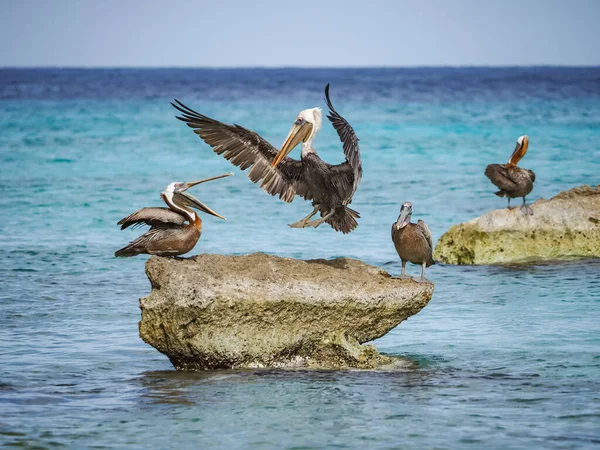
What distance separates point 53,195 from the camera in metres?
21.0

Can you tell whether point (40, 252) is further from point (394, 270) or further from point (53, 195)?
point (53, 195)

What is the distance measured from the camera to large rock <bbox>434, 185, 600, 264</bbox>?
12.5 metres

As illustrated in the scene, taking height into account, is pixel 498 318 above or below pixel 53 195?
below

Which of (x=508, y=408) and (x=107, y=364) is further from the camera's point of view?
(x=107, y=364)

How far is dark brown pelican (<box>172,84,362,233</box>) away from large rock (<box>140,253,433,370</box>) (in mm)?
929

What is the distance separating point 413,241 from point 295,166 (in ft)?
4.09

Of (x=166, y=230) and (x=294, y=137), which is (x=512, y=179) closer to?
(x=294, y=137)

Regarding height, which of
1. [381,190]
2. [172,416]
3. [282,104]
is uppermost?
[282,104]

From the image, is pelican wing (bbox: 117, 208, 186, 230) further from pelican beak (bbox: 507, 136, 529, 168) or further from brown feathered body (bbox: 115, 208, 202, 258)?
pelican beak (bbox: 507, 136, 529, 168)

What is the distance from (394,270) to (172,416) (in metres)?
5.95

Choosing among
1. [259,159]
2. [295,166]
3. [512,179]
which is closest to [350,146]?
[295,166]

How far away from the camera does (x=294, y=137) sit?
925 cm

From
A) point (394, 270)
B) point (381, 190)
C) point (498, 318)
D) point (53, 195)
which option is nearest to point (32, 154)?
point (53, 195)

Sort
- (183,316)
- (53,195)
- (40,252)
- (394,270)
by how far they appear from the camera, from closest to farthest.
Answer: (183,316) < (394,270) < (40,252) < (53,195)
